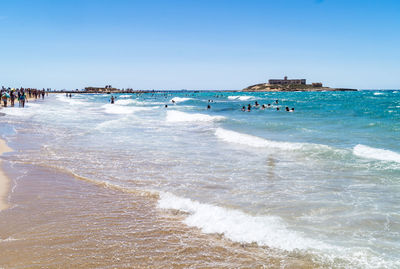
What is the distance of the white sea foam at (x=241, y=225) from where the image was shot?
16.0 feet

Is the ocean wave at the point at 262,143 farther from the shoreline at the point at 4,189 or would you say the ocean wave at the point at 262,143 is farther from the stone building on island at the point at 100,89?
the stone building on island at the point at 100,89

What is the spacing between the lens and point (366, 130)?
19.8 meters

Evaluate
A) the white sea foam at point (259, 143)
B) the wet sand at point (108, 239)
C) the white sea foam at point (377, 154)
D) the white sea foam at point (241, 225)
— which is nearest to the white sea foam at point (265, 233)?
the white sea foam at point (241, 225)

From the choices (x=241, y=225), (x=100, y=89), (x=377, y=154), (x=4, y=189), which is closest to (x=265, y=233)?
(x=241, y=225)

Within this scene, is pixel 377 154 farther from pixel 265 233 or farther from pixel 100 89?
pixel 100 89

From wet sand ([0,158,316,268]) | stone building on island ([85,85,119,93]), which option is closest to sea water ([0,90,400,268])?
wet sand ([0,158,316,268])

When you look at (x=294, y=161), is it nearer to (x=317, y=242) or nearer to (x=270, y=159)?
(x=270, y=159)

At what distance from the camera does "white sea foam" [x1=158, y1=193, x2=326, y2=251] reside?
16.0 feet

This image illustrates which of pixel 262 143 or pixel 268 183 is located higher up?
pixel 262 143

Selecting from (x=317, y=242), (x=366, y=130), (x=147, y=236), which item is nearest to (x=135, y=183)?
(x=147, y=236)

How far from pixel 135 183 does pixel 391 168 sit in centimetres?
722

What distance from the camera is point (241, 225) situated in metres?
5.47

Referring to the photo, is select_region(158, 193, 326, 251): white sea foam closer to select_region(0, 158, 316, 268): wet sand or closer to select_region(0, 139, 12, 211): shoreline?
select_region(0, 158, 316, 268): wet sand

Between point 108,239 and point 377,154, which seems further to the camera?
point 377,154
